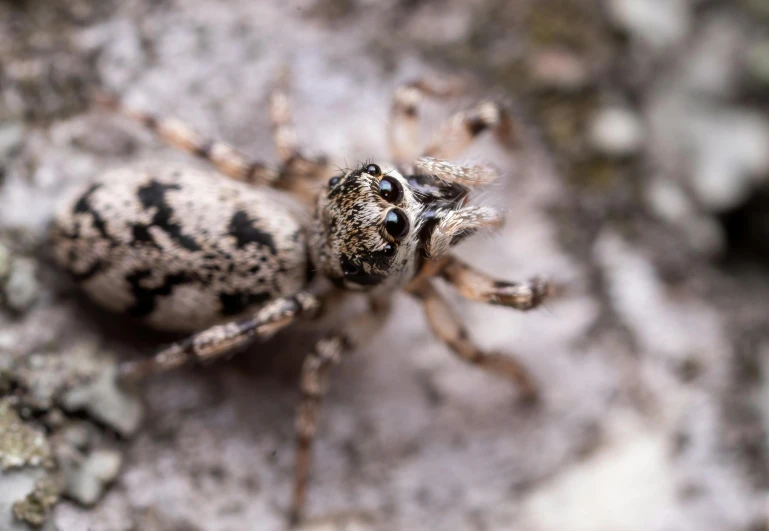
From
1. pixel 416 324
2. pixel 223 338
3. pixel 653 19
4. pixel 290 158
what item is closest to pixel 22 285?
pixel 223 338

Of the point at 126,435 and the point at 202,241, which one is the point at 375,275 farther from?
the point at 126,435

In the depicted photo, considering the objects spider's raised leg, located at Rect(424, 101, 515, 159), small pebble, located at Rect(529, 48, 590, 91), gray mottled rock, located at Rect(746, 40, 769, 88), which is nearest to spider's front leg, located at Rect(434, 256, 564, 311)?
spider's raised leg, located at Rect(424, 101, 515, 159)

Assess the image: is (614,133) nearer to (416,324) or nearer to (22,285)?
(416,324)

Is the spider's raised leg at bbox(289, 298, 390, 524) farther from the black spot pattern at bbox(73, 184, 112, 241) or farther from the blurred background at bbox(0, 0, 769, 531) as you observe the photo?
the black spot pattern at bbox(73, 184, 112, 241)

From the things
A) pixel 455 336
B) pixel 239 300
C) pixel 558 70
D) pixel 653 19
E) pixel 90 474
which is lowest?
pixel 90 474

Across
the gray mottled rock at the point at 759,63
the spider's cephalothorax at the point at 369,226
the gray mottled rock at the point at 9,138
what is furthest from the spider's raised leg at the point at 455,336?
the gray mottled rock at the point at 759,63

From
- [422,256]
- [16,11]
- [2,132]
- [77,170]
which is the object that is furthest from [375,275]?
[16,11]
